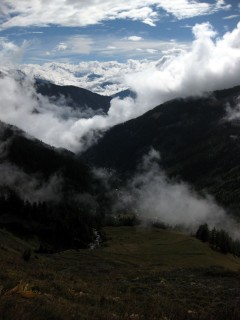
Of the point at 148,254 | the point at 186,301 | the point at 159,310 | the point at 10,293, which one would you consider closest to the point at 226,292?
the point at 186,301

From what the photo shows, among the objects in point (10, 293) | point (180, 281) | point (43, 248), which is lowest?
point (43, 248)

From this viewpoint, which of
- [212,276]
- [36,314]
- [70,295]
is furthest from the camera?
[212,276]

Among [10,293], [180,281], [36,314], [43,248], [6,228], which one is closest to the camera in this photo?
[36,314]

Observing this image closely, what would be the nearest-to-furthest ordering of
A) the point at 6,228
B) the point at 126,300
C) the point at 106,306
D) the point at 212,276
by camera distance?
1. the point at 106,306
2. the point at 126,300
3. the point at 212,276
4. the point at 6,228

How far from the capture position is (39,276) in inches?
1684

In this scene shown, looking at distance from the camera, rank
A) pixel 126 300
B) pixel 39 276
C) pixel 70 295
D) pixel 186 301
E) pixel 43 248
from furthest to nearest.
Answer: pixel 43 248, pixel 39 276, pixel 186 301, pixel 126 300, pixel 70 295

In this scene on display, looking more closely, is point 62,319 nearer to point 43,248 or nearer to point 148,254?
point 43,248

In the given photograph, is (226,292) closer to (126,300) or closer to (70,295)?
(126,300)

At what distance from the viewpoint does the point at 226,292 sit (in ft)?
148

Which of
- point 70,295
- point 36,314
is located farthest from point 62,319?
point 70,295

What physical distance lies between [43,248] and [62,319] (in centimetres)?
16009

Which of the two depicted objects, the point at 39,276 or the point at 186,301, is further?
the point at 39,276

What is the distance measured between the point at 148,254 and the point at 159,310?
577ft

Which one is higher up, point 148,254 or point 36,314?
point 36,314
